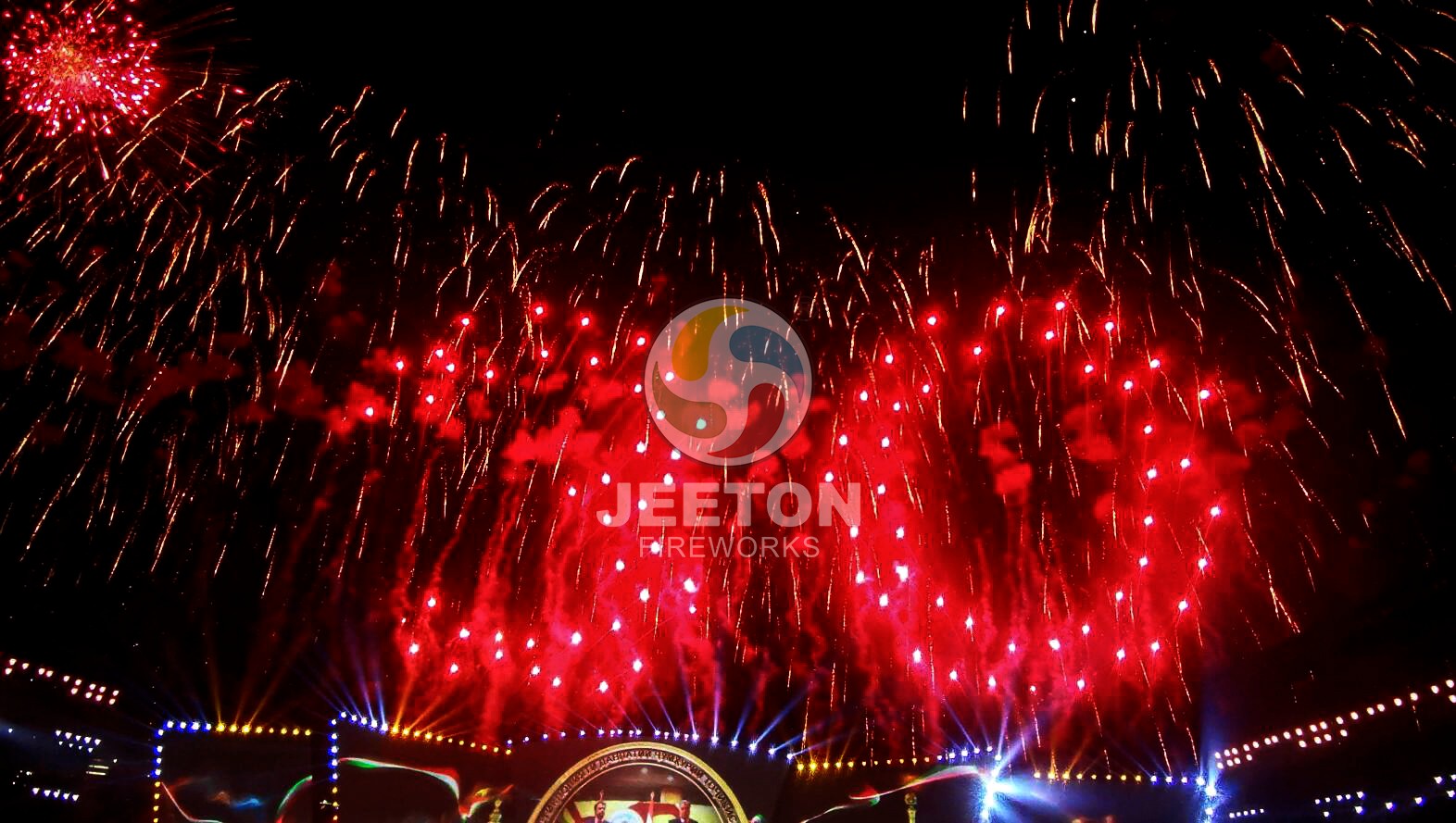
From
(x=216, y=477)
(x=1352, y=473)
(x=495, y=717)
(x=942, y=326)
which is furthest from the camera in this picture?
(x=495, y=717)

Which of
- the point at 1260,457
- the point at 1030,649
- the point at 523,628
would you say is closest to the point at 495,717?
the point at 523,628

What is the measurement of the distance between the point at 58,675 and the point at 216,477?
6.94ft

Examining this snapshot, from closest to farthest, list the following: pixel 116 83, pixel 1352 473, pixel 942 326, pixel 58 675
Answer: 1. pixel 116 83
2. pixel 1352 473
3. pixel 58 675
4. pixel 942 326

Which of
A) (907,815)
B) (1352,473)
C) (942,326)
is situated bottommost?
(907,815)

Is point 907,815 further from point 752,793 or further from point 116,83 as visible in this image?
point 116,83

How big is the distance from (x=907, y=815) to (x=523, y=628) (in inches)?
177

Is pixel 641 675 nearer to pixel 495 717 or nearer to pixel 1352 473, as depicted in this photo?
pixel 495 717

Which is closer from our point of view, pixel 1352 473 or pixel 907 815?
pixel 1352 473

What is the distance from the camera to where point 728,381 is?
9.48 metres

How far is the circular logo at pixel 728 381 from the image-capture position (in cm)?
920

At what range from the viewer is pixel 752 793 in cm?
833

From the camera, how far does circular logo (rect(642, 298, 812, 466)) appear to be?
9.20m

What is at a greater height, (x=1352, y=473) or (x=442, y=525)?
(x=442, y=525)

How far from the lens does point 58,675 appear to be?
8.00 metres
